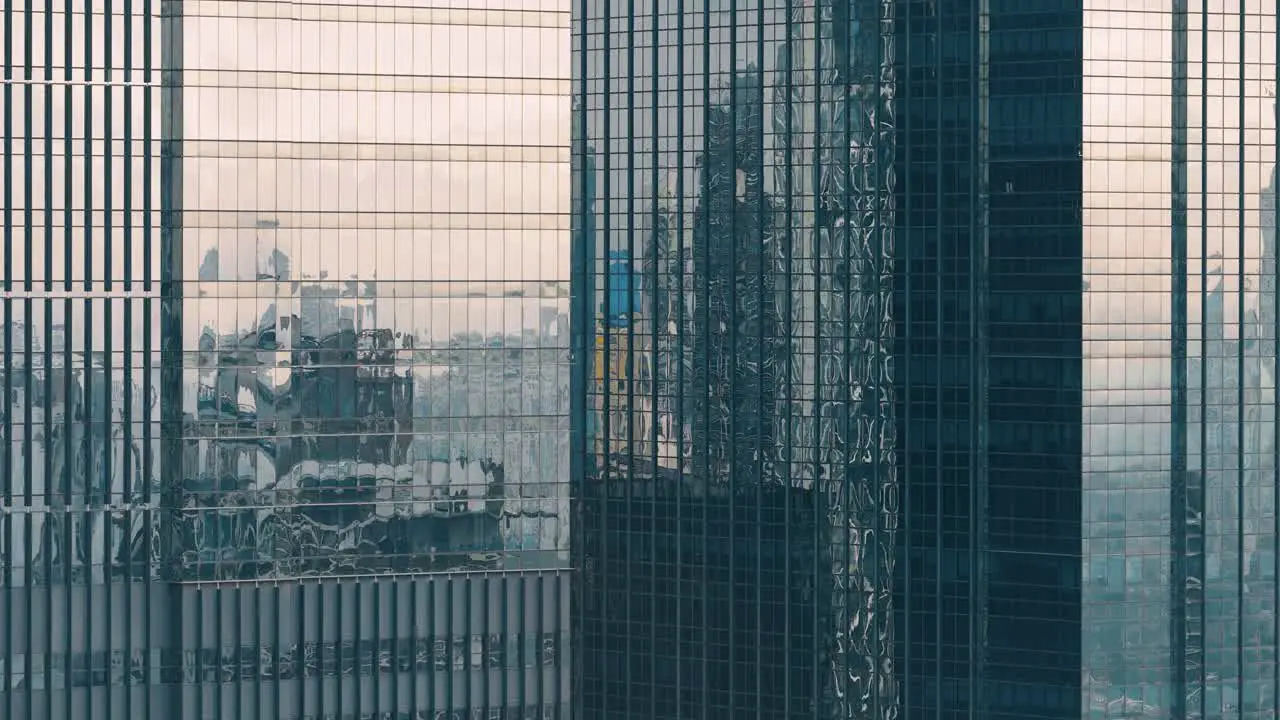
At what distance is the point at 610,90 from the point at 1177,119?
2987 cm

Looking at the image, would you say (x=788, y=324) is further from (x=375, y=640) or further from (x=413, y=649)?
(x=375, y=640)

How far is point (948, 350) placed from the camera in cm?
8519

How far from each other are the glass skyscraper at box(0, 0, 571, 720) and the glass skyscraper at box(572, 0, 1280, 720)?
648cm

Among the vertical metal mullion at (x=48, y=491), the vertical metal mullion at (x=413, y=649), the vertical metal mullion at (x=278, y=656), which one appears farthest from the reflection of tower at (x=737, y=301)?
the vertical metal mullion at (x=48, y=491)

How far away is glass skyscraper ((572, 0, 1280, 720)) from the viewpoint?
8406cm

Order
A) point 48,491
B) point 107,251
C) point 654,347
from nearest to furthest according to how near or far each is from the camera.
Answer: point 107,251 → point 48,491 → point 654,347

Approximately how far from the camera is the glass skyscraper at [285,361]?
85938 millimetres

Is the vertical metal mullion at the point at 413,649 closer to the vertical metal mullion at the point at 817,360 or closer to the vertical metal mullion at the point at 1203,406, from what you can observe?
the vertical metal mullion at the point at 817,360

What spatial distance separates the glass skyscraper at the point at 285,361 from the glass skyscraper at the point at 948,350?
6477mm

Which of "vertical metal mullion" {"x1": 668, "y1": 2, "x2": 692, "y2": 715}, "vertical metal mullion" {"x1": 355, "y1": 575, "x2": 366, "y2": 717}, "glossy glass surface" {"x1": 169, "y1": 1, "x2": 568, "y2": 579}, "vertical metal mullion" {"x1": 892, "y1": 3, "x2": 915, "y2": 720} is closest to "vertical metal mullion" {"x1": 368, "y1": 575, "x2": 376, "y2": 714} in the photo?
"vertical metal mullion" {"x1": 355, "y1": 575, "x2": 366, "y2": 717}

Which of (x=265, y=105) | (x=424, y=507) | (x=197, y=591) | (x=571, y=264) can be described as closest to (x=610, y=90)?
(x=571, y=264)

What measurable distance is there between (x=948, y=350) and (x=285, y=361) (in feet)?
115

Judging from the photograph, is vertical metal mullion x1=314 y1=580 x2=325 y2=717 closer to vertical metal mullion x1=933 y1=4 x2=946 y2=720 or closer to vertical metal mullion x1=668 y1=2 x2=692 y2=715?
vertical metal mullion x1=668 y1=2 x2=692 y2=715

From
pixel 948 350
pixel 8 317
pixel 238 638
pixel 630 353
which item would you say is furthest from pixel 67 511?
pixel 948 350
